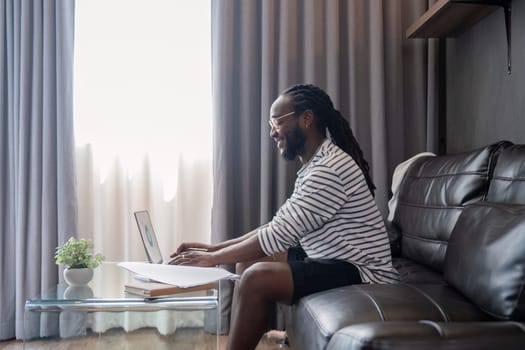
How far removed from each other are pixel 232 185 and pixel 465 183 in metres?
1.29

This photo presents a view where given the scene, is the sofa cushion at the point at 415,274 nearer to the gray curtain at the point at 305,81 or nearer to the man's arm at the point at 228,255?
the man's arm at the point at 228,255

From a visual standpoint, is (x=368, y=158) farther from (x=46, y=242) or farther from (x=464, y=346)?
(x=464, y=346)

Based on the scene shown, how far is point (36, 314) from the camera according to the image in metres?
1.67

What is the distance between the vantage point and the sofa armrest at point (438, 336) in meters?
0.88

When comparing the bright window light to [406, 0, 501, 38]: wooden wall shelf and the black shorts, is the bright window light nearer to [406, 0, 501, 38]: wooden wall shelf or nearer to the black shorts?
[406, 0, 501, 38]: wooden wall shelf

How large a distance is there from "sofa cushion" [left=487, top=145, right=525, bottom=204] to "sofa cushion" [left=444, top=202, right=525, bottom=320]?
13 cm

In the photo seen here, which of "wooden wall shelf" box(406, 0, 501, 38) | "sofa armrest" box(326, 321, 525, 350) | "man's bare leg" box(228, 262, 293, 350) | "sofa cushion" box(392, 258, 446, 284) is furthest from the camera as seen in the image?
"wooden wall shelf" box(406, 0, 501, 38)

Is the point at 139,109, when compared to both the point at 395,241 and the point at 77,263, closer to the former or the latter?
the point at 77,263

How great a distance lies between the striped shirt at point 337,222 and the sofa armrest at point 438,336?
76 cm

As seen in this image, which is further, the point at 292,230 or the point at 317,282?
the point at 292,230

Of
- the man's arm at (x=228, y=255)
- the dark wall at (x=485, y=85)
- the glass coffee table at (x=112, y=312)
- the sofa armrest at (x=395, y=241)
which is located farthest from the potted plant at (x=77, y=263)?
the dark wall at (x=485, y=85)

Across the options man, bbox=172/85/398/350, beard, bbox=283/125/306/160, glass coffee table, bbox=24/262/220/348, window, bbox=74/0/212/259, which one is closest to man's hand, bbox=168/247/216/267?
man, bbox=172/85/398/350

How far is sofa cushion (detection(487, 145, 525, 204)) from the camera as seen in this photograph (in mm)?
1603

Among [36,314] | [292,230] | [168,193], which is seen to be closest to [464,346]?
[292,230]
